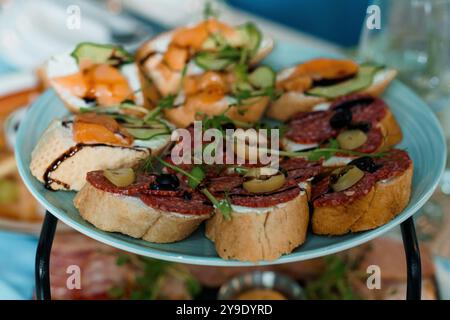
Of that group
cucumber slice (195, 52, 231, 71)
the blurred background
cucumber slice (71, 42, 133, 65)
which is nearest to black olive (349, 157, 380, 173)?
the blurred background

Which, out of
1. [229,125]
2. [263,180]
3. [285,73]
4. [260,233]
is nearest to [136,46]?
[285,73]

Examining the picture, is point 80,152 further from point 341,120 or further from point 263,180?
point 341,120

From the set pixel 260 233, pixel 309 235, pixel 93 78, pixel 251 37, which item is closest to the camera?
pixel 260 233

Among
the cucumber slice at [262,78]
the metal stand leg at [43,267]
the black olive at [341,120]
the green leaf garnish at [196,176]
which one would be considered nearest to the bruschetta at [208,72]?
the cucumber slice at [262,78]

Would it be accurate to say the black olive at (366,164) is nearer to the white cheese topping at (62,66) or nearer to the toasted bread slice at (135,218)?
the toasted bread slice at (135,218)

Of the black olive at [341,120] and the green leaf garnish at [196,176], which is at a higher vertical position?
the black olive at [341,120]

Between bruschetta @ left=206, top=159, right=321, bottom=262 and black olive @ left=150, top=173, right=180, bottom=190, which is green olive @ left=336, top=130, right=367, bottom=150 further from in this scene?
black olive @ left=150, top=173, right=180, bottom=190
